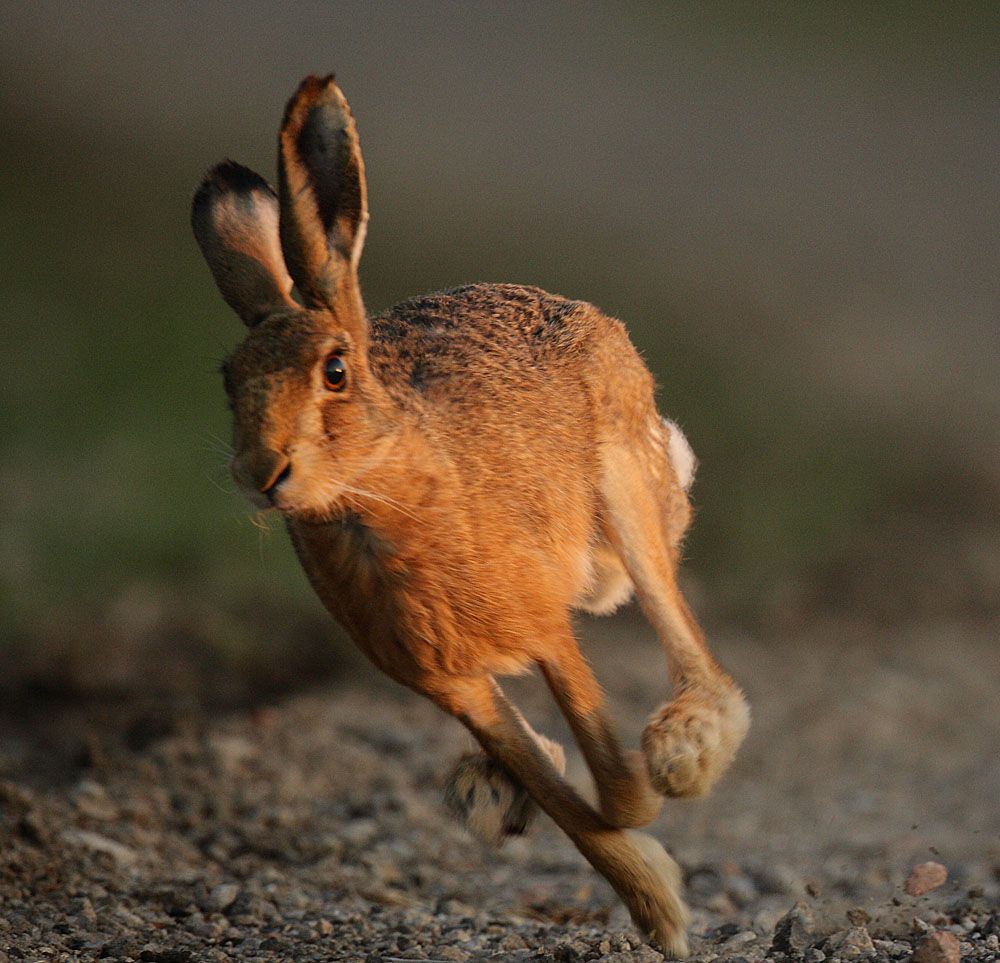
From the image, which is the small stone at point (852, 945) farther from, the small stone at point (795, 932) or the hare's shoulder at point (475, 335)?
the hare's shoulder at point (475, 335)

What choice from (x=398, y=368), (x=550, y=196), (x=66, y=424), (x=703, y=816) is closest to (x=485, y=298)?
(x=398, y=368)

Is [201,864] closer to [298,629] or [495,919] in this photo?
[495,919]

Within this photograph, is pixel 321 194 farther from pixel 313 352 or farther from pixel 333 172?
pixel 313 352

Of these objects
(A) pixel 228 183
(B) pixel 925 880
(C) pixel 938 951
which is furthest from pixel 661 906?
(A) pixel 228 183

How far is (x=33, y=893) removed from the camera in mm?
5562

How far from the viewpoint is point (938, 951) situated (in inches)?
182

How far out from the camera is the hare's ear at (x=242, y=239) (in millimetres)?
4750

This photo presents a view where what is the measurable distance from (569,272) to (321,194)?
932cm

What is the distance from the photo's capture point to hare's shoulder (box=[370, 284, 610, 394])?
4.96 metres

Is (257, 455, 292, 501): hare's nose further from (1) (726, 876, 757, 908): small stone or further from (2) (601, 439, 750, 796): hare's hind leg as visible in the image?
(1) (726, 876, 757, 908): small stone

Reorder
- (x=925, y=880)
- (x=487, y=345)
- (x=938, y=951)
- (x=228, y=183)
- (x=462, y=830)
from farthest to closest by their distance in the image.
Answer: (x=462, y=830) → (x=925, y=880) → (x=487, y=345) → (x=228, y=183) → (x=938, y=951)

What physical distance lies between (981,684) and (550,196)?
845 centimetres

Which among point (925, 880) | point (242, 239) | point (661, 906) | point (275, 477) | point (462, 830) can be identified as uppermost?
point (242, 239)

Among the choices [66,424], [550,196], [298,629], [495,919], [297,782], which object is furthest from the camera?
[550,196]
